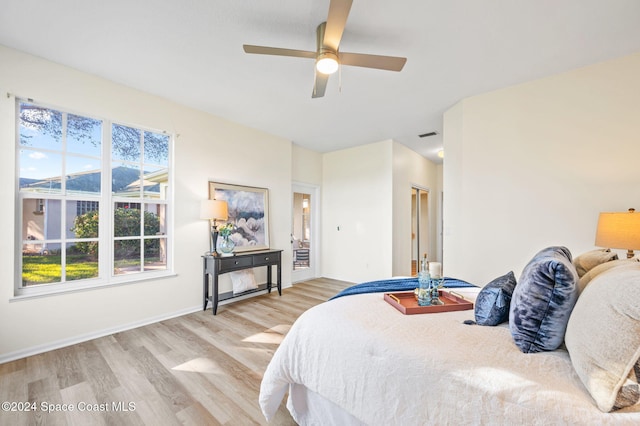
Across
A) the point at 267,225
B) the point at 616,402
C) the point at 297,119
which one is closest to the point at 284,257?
the point at 267,225

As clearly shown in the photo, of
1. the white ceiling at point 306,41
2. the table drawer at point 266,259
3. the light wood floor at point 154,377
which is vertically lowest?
the light wood floor at point 154,377

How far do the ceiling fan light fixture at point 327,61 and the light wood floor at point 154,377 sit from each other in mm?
2433

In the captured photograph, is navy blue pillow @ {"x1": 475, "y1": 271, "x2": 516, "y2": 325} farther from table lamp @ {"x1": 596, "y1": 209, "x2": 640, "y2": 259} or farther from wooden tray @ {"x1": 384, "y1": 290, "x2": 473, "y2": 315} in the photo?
table lamp @ {"x1": 596, "y1": 209, "x2": 640, "y2": 259}

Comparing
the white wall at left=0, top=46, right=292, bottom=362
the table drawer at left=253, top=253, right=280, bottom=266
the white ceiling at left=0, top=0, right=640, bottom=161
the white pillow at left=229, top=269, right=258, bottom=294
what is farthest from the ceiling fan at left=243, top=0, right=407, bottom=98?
the white pillow at left=229, top=269, right=258, bottom=294

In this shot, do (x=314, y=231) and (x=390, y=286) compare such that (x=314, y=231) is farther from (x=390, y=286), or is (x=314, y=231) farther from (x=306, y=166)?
(x=390, y=286)

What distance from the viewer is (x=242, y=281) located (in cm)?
387

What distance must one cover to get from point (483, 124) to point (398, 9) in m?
1.93

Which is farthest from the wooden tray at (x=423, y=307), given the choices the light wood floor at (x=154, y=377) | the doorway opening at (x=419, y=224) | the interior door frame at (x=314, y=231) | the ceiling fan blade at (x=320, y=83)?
the doorway opening at (x=419, y=224)

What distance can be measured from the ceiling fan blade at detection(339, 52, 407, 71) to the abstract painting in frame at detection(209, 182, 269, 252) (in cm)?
261

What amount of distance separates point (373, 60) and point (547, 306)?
1.90 m

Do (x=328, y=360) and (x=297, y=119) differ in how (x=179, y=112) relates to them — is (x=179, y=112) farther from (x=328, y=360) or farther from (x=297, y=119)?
(x=328, y=360)

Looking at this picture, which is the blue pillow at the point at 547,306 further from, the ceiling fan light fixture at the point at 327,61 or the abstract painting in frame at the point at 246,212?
the abstract painting in frame at the point at 246,212

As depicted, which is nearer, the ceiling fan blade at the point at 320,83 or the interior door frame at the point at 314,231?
the ceiling fan blade at the point at 320,83

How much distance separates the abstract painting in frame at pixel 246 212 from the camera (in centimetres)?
398
